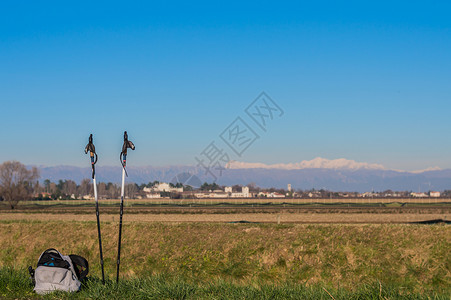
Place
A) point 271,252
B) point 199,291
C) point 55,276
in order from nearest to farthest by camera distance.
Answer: point 199,291, point 55,276, point 271,252

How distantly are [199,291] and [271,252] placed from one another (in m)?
12.5

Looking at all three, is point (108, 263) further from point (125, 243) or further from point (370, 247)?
point (370, 247)

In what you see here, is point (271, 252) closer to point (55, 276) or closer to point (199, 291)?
point (199, 291)

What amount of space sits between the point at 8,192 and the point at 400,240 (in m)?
94.3

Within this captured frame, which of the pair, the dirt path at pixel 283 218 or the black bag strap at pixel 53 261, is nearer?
the black bag strap at pixel 53 261

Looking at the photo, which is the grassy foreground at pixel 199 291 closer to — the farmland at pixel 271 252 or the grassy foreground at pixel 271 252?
the grassy foreground at pixel 271 252

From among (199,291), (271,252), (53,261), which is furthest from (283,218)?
(199,291)

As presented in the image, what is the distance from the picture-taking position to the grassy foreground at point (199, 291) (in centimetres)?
892

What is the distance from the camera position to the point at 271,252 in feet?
72.4

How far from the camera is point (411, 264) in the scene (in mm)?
20016

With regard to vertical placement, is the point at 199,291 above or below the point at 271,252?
above

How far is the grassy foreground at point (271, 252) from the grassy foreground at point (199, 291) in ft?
16.1

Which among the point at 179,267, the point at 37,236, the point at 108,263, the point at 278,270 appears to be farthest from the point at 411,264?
the point at 37,236

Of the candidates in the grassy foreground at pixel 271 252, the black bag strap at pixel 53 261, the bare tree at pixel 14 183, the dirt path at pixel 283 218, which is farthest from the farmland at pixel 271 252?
the bare tree at pixel 14 183
